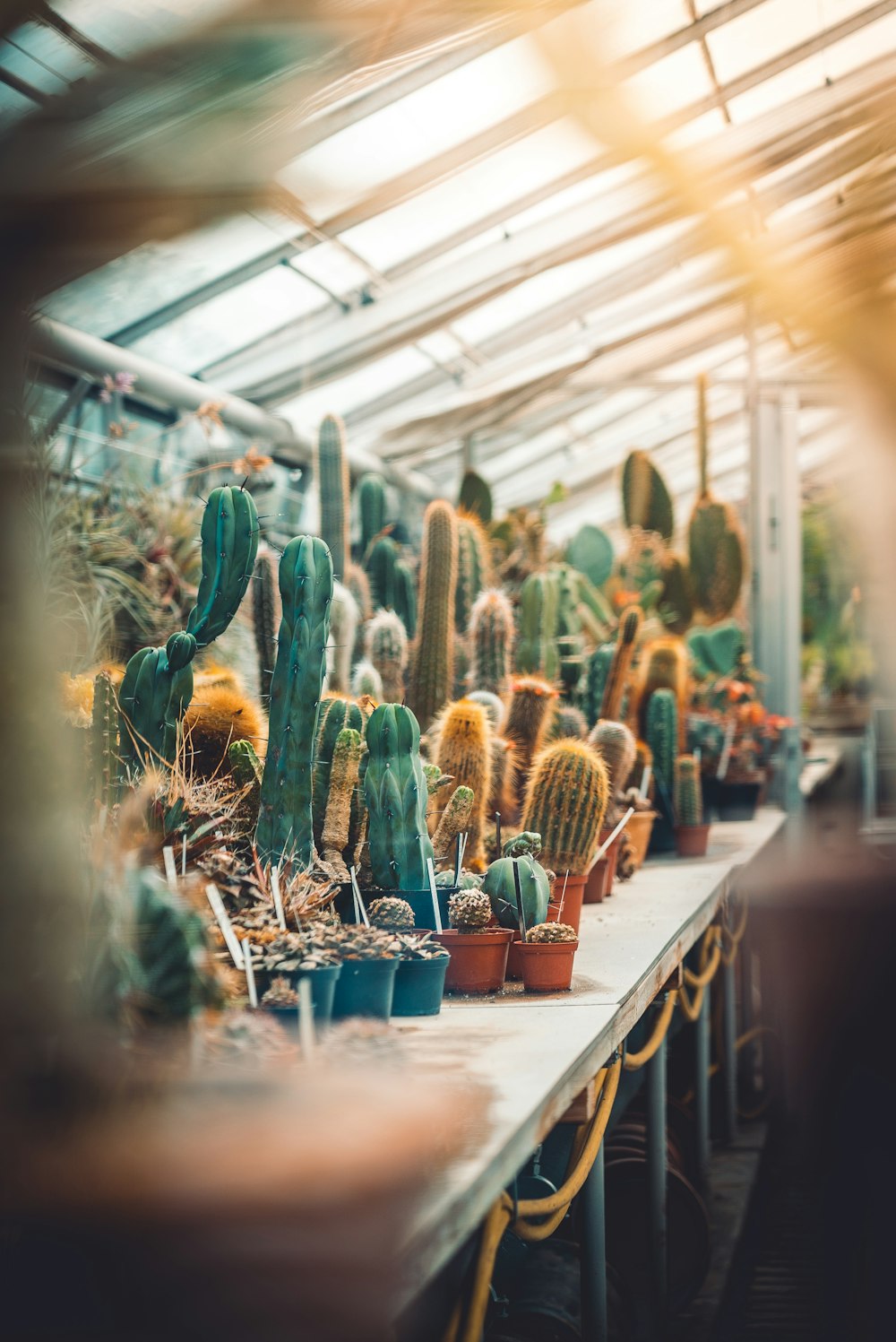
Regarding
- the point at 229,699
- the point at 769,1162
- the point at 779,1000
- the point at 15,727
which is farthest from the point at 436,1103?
the point at 779,1000

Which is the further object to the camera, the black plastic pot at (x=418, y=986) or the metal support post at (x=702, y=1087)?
the metal support post at (x=702, y=1087)

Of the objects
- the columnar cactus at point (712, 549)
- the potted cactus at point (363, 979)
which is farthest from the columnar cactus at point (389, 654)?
the columnar cactus at point (712, 549)

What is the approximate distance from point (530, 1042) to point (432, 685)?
198 centimetres

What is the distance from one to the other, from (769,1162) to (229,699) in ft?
7.50

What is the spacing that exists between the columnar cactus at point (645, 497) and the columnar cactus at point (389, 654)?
2.44 m

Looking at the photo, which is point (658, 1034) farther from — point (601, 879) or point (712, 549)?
point (712, 549)

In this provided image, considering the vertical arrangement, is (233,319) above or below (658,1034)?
above

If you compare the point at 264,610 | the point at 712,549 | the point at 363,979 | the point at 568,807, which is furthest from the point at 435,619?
the point at 712,549

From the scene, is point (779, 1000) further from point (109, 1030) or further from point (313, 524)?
point (109, 1030)

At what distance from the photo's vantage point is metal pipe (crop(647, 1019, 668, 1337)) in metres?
2.32

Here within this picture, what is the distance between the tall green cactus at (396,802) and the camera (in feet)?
6.20

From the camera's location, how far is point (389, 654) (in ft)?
11.0

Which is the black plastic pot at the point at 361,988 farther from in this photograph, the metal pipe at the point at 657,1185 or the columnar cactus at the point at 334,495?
the columnar cactus at the point at 334,495

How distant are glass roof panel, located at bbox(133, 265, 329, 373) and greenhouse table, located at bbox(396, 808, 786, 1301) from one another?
233cm
